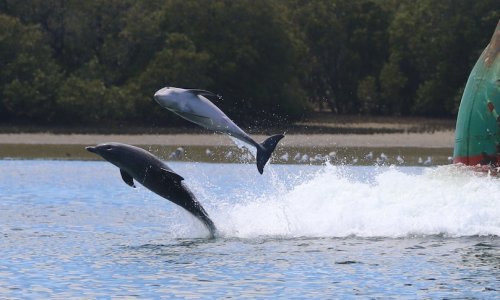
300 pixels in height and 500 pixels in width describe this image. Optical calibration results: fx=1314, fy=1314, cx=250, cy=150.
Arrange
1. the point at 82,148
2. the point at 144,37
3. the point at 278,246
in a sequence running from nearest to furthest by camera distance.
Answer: the point at 278,246, the point at 82,148, the point at 144,37

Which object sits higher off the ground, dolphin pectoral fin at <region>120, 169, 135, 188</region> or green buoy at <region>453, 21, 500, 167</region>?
green buoy at <region>453, 21, 500, 167</region>

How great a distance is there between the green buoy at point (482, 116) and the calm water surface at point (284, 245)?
62 centimetres

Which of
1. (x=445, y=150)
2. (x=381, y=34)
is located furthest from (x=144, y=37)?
(x=381, y=34)

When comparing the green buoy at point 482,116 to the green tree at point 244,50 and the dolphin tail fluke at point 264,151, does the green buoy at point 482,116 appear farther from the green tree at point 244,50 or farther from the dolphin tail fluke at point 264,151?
the green tree at point 244,50

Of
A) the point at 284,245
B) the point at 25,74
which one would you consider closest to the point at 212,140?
the point at 25,74

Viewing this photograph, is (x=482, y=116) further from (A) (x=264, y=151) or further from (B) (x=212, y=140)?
(B) (x=212, y=140)

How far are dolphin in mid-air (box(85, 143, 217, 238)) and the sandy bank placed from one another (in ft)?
132

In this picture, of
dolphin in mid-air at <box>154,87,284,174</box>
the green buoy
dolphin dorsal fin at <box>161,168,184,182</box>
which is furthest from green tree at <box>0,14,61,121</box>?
dolphin in mid-air at <box>154,87,284,174</box>

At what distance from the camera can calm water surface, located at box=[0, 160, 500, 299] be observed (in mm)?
20625

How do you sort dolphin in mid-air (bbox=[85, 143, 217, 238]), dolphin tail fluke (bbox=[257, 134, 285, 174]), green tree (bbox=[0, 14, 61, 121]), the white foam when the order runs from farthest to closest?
green tree (bbox=[0, 14, 61, 121]), the white foam, dolphin in mid-air (bbox=[85, 143, 217, 238]), dolphin tail fluke (bbox=[257, 134, 285, 174])

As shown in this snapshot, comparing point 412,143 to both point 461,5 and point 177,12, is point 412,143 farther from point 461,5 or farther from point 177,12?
point 461,5

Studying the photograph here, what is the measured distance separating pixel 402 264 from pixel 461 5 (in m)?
78.5

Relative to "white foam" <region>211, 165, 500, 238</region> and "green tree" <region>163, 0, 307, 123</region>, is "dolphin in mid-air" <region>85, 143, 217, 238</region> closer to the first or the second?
"white foam" <region>211, 165, 500, 238</region>

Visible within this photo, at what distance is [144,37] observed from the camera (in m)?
81.6
